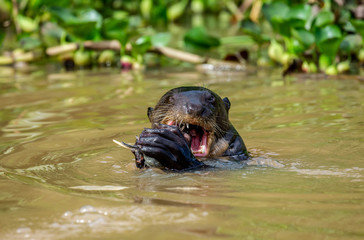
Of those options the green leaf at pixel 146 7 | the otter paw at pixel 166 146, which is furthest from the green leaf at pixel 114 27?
the green leaf at pixel 146 7

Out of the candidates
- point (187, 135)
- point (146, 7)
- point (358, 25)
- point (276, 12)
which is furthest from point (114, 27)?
point (146, 7)

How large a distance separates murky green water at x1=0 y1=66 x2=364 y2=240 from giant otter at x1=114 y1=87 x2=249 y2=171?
0.11 metres

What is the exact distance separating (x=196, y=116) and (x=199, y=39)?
4.85 m

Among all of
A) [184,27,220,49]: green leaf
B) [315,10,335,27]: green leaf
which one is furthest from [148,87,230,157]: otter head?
[184,27,220,49]: green leaf

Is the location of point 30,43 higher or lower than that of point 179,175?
higher

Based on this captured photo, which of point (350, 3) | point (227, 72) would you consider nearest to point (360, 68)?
point (350, 3)

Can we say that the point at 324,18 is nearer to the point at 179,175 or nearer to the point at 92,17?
the point at 92,17

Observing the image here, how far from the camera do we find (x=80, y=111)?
19.2 feet

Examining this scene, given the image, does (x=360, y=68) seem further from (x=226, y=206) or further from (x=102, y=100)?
(x=226, y=206)

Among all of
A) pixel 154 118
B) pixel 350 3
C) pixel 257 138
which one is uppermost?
pixel 350 3

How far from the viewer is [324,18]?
7.09 m

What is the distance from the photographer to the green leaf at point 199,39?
833 centimetres

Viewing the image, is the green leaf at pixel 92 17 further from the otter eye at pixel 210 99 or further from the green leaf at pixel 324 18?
the otter eye at pixel 210 99

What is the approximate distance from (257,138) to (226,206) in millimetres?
1926
